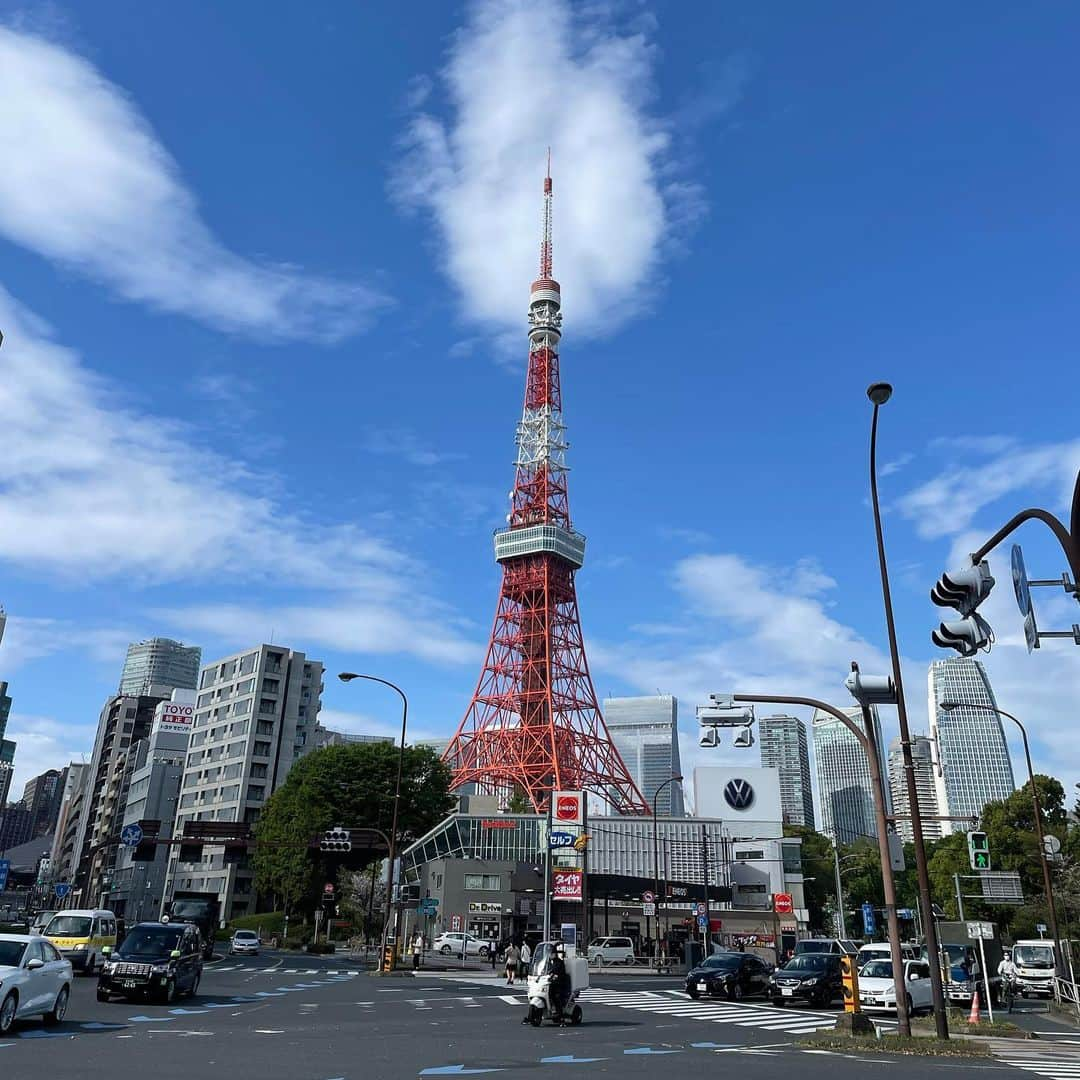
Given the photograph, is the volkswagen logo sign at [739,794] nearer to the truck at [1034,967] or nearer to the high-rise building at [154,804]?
the truck at [1034,967]

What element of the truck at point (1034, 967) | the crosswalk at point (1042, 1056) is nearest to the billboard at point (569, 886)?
the crosswalk at point (1042, 1056)

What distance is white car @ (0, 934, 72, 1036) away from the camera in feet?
45.4

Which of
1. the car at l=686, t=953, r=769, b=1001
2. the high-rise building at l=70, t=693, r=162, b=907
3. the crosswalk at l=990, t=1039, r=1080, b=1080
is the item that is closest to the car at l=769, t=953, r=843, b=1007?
the car at l=686, t=953, r=769, b=1001

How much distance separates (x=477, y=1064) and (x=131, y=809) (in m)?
104

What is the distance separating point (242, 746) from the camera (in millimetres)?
93125

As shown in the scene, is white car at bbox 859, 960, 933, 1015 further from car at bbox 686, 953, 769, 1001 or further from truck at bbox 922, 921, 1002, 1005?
car at bbox 686, 953, 769, 1001

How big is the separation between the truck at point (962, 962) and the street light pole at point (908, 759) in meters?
9.47

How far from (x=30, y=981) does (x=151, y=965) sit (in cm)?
598

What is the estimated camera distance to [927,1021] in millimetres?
21219

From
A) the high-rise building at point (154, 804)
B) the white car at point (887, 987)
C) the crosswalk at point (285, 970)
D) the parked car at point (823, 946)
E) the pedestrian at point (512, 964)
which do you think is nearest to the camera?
the white car at point (887, 987)

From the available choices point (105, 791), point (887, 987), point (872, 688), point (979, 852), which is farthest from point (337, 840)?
point (105, 791)

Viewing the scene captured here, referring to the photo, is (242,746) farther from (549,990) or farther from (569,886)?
(549,990)

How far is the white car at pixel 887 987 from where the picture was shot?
2389 centimetres

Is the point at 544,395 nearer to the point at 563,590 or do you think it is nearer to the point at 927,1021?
the point at 563,590
